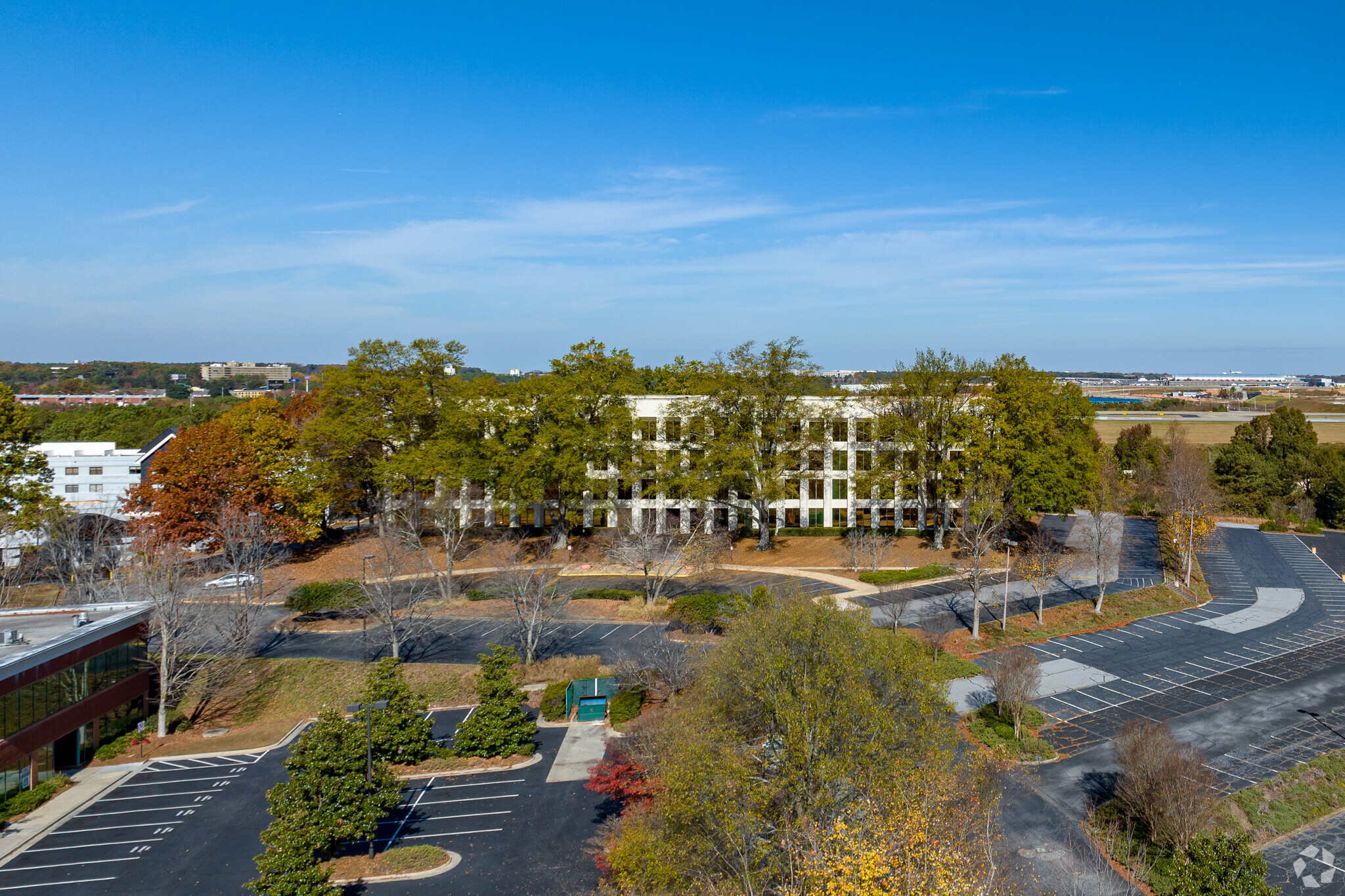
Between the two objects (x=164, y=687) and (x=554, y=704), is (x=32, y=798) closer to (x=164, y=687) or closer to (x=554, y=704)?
(x=164, y=687)

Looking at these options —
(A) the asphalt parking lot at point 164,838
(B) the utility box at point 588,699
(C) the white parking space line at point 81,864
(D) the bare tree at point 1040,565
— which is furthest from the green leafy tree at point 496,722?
(D) the bare tree at point 1040,565

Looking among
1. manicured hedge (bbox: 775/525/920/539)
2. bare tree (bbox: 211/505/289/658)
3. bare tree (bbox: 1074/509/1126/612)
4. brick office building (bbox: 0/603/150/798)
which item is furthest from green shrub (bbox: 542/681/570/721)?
manicured hedge (bbox: 775/525/920/539)

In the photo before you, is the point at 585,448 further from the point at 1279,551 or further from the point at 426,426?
the point at 1279,551

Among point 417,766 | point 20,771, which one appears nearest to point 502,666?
point 417,766

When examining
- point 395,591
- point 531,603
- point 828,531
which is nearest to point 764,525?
point 828,531

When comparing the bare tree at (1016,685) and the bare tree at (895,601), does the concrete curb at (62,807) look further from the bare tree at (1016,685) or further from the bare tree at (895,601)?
the bare tree at (1016,685)

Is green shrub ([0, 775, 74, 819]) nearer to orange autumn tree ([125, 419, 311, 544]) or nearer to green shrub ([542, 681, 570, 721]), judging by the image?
green shrub ([542, 681, 570, 721])
